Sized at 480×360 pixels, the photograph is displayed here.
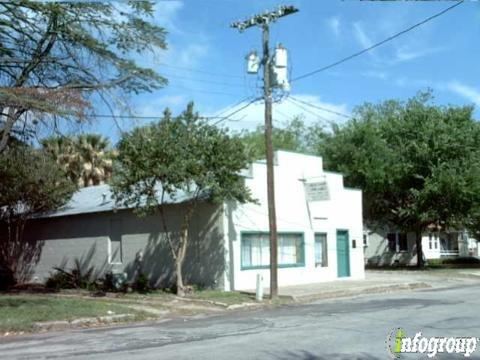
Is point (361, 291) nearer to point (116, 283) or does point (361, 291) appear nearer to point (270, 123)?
point (270, 123)

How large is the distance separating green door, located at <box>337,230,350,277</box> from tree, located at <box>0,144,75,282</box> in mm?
12278

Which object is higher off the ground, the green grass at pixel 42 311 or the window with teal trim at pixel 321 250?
the window with teal trim at pixel 321 250

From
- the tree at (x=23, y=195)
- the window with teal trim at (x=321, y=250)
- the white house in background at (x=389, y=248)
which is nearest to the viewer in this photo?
the tree at (x=23, y=195)

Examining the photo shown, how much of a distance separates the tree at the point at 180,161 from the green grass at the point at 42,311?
4355mm

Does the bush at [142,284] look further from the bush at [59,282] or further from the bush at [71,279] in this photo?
the bush at [59,282]

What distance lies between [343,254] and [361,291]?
6.40 meters

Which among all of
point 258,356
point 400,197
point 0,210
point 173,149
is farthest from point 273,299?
point 400,197

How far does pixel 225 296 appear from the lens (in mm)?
22516

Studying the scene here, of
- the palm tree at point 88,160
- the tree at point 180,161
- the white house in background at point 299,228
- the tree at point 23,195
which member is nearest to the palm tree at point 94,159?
the palm tree at point 88,160

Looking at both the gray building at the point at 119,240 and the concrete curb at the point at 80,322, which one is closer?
the concrete curb at the point at 80,322

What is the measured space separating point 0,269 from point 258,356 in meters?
26.2

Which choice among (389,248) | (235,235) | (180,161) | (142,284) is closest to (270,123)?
(180,161)

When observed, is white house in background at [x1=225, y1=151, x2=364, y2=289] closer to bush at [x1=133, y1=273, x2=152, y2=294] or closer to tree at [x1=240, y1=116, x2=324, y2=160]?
bush at [x1=133, y1=273, x2=152, y2=294]

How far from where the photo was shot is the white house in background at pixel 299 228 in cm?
2592
